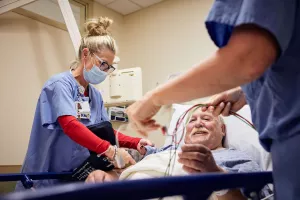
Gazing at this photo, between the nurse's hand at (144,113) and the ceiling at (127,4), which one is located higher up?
the ceiling at (127,4)

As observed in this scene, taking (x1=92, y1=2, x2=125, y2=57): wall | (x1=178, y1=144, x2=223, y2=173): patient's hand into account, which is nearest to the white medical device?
(x1=92, y1=2, x2=125, y2=57): wall

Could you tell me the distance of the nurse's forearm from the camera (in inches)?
18.3

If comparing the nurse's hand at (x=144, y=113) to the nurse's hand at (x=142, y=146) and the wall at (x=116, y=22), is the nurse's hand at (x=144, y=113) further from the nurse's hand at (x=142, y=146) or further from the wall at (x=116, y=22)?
the wall at (x=116, y=22)

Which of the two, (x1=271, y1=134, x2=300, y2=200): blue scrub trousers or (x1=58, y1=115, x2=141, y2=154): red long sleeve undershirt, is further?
(x1=58, y1=115, x2=141, y2=154): red long sleeve undershirt

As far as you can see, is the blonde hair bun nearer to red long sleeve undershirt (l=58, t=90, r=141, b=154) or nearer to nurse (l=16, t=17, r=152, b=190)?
nurse (l=16, t=17, r=152, b=190)

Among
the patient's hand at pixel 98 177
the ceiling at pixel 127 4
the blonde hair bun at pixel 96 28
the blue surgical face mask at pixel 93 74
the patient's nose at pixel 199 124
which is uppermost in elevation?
the ceiling at pixel 127 4

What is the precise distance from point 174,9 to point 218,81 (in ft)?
8.12

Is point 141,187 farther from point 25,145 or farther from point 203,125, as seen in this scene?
point 25,145

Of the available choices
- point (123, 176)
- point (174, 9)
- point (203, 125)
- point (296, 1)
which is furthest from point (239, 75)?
point (174, 9)

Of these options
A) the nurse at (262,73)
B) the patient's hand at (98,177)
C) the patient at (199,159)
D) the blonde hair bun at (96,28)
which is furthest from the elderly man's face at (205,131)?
the nurse at (262,73)

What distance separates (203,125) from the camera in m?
1.67

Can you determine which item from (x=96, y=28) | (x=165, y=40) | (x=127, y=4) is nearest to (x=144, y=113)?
(x=96, y=28)

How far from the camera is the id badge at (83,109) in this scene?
5.10 feet

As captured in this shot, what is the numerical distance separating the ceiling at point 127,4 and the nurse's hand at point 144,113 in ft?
8.06
